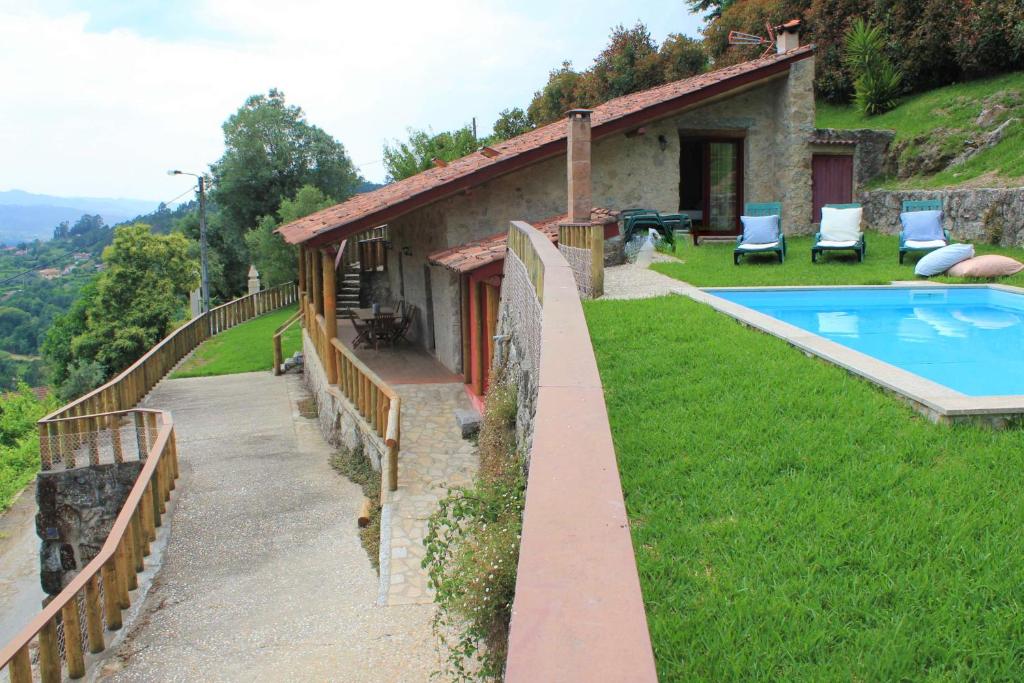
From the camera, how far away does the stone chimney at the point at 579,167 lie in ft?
41.6

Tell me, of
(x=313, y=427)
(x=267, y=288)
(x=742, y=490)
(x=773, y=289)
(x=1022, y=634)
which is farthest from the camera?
(x=267, y=288)

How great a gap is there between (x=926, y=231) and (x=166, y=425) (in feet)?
44.0

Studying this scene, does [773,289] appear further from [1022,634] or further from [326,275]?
[1022,634]

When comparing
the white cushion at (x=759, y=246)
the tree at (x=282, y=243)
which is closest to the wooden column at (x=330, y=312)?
the white cushion at (x=759, y=246)

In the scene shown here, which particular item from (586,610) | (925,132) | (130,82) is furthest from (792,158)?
(130,82)

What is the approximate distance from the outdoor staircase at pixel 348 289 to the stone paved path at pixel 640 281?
1094 centimetres

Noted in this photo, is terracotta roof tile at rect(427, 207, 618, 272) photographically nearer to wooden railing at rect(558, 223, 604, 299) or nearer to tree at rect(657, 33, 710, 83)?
wooden railing at rect(558, 223, 604, 299)

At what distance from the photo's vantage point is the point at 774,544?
3.82 metres

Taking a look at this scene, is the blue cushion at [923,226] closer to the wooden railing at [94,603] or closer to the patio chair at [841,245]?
the patio chair at [841,245]

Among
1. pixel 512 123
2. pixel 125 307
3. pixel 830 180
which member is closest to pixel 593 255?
pixel 830 180

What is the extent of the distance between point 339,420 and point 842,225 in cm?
989

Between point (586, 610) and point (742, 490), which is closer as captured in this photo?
point (586, 610)

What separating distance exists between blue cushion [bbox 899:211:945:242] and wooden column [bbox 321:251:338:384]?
10.2 m

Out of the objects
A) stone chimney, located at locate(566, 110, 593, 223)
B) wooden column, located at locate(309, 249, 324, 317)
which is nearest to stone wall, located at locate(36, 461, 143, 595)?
wooden column, located at locate(309, 249, 324, 317)
